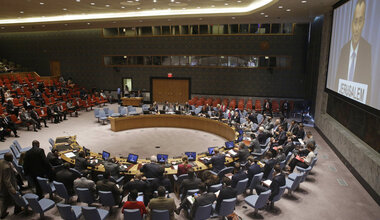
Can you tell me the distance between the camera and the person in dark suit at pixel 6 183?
5945mm

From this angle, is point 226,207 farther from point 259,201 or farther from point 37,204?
point 37,204

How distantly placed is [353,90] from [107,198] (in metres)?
8.24

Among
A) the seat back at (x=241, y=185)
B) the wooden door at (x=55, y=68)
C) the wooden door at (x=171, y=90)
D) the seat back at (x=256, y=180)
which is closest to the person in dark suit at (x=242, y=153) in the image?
the seat back at (x=256, y=180)

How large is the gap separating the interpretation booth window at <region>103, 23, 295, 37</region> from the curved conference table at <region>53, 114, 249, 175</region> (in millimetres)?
7667

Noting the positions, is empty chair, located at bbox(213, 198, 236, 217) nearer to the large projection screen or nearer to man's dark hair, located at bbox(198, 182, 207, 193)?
man's dark hair, located at bbox(198, 182, 207, 193)

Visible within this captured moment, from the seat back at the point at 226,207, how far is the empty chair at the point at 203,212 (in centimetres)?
27

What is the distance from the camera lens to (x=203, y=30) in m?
19.2

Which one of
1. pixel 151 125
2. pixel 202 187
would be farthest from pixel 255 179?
pixel 151 125

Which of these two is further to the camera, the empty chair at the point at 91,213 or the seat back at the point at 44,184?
the seat back at the point at 44,184

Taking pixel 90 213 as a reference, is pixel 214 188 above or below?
above

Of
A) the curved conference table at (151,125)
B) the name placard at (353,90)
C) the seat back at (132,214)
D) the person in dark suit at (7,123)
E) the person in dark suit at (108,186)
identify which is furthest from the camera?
the person in dark suit at (7,123)

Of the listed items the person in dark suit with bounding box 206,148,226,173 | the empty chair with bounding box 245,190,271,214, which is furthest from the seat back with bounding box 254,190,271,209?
the person in dark suit with bounding box 206,148,226,173

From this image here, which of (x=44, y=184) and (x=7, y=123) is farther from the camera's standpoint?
(x=7, y=123)

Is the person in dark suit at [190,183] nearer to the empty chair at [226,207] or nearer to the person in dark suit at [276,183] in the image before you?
the empty chair at [226,207]
